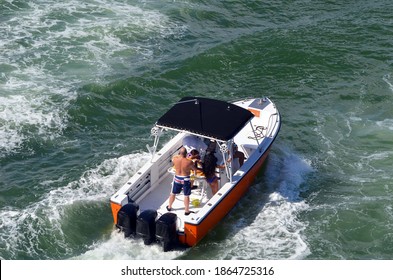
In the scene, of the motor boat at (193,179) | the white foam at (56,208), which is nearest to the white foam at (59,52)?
the white foam at (56,208)

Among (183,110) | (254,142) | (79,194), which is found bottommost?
(79,194)

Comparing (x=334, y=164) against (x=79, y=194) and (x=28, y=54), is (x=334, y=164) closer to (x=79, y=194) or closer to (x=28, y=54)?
(x=79, y=194)

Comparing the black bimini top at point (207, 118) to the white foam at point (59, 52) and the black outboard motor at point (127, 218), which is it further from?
the white foam at point (59, 52)

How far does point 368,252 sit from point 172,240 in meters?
4.40

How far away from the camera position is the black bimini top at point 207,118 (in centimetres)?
1549

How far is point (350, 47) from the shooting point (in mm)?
25203

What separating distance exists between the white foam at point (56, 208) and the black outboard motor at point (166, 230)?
2.21 m

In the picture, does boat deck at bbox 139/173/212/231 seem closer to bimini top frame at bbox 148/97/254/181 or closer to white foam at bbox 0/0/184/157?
bimini top frame at bbox 148/97/254/181

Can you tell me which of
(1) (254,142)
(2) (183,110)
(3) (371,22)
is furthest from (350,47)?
(2) (183,110)

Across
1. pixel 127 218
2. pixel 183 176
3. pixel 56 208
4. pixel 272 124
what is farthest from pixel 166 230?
pixel 272 124

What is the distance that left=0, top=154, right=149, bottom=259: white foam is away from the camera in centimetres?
1548

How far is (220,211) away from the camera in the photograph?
1568 cm

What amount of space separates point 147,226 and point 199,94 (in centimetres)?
831

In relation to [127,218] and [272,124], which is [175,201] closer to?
[127,218]
